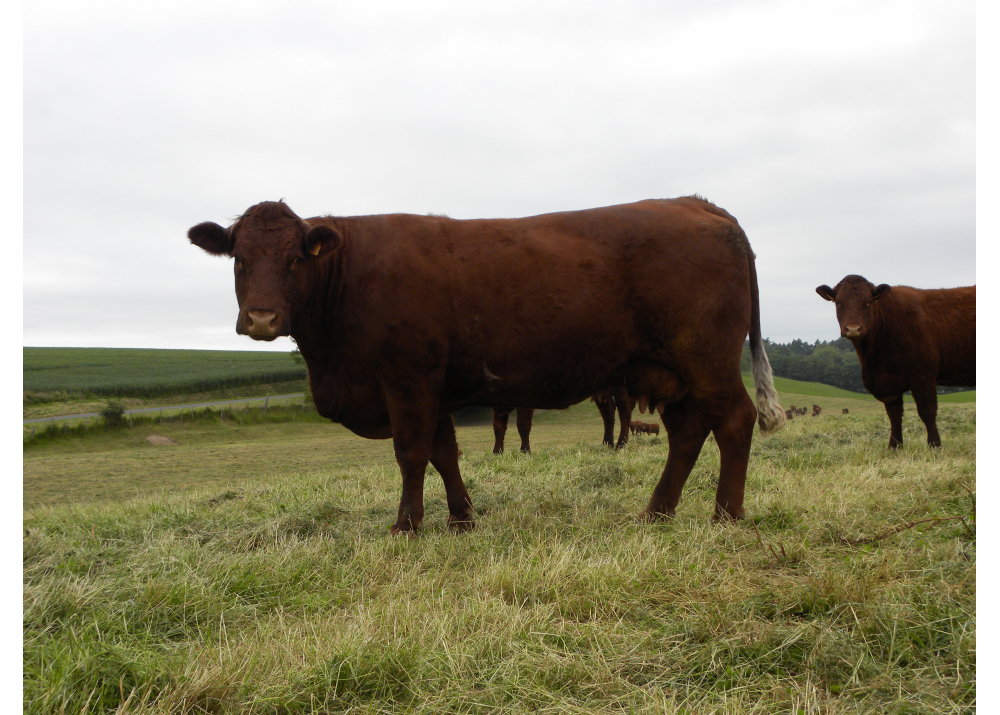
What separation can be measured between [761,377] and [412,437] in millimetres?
3153

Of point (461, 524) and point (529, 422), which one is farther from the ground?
point (529, 422)

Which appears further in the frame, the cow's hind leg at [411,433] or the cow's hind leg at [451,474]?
the cow's hind leg at [451,474]

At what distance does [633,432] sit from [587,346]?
12.1 m

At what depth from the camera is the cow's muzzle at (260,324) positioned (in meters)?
4.82

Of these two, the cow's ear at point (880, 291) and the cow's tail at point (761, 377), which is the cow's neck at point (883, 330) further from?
the cow's tail at point (761, 377)

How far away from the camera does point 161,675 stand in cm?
249

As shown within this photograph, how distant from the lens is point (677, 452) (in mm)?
5562

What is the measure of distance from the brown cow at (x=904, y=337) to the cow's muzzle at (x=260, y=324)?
9.10 metres

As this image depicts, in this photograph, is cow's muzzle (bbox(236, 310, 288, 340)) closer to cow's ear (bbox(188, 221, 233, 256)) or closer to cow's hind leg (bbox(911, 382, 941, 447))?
cow's ear (bbox(188, 221, 233, 256))

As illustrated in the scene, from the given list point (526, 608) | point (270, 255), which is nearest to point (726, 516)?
point (526, 608)

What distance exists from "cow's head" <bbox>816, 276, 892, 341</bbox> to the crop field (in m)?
46.1

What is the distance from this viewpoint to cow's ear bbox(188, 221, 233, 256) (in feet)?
17.5

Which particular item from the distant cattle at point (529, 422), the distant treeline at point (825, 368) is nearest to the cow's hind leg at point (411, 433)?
the distant cattle at point (529, 422)

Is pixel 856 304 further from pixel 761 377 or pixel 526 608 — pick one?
pixel 526 608
